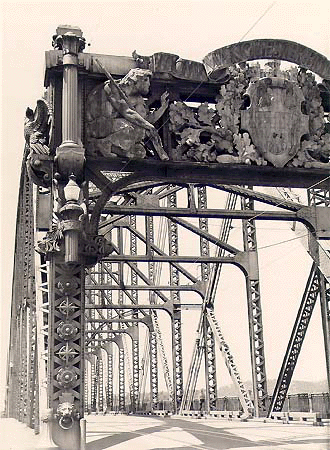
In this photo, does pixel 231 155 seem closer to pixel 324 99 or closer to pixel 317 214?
pixel 324 99

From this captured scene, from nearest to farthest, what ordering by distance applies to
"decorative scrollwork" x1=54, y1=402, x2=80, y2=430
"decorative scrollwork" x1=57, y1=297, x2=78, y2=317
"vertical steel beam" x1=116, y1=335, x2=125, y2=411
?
"decorative scrollwork" x1=54, y1=402, x2=80, y2=430 → "decorative scrollwork" x1=57, y1=297, x2=78, y2=317 → "vertical steel beam" x1=116, y1=335, x2=125, y2=411

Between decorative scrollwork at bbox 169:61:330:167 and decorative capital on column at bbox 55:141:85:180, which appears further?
decorative scrollwork at bbox 169:61:330:167

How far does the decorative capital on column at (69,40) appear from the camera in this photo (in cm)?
1247

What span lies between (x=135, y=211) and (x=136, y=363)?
33081 millimetres

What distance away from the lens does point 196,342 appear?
30844 mm

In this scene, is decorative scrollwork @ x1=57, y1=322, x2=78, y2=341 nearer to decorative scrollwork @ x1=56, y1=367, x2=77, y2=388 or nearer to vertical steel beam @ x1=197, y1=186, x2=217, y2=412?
decorative scrollwork @ x1=56, y1=367, x2=77, y2=388

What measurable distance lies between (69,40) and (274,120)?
4004mm

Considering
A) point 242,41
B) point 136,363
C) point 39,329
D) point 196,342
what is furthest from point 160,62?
point 136,363

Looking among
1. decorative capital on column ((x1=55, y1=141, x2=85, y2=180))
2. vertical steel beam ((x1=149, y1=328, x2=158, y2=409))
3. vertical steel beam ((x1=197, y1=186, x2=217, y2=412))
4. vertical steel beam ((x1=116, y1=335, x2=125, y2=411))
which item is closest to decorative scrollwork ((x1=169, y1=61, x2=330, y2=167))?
decorative capital on column ((x1=55, y1=141, x2=85, y2=180))

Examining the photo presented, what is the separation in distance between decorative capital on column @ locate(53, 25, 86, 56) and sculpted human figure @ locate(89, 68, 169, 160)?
0.77 m

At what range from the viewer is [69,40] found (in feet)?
40.9

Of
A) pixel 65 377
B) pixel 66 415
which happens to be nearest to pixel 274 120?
pixel 65 377

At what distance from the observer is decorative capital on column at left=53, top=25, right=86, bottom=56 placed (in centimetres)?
1247

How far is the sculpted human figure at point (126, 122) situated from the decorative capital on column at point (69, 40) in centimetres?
77
